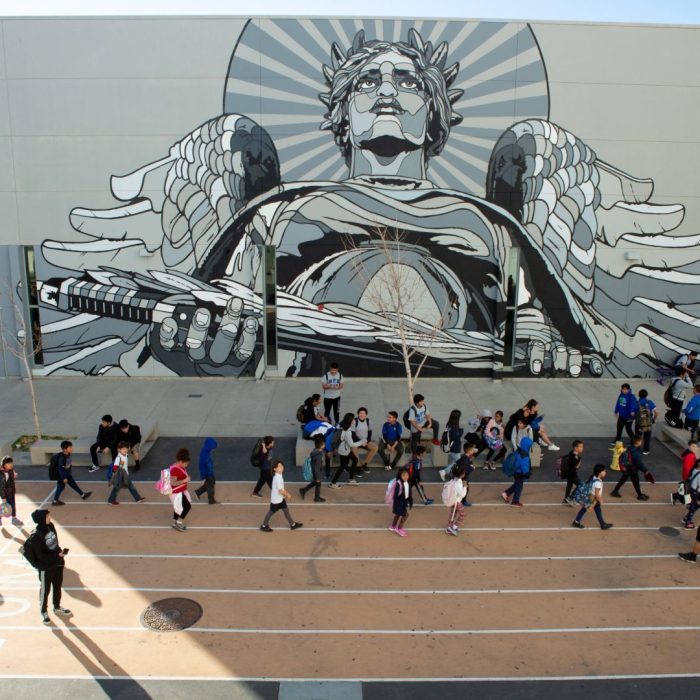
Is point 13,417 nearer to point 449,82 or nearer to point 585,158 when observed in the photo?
point 449,82

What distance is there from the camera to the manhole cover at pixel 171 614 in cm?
904

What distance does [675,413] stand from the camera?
1600 cm

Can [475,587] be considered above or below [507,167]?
below

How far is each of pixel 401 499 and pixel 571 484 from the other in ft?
11.9

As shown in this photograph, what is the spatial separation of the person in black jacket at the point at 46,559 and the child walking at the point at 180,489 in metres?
2.43

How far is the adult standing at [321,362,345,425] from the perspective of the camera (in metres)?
16.1

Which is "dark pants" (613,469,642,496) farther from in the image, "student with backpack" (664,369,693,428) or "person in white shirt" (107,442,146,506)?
"person in white shirt" (107,442,146,506)

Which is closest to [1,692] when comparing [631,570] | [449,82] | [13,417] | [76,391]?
[631,570]

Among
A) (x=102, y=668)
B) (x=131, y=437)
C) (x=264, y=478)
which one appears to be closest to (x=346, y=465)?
(x=264, y=478)

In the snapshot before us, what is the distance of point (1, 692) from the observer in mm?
7805

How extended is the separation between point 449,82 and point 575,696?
16.9m

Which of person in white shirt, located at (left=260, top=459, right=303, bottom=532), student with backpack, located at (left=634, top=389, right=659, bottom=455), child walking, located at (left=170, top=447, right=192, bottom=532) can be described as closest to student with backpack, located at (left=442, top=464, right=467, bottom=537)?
person in white shirt, located at (left=260, top=459, right=303, bottom=532)

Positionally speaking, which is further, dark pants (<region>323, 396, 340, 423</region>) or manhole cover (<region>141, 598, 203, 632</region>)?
dark pants (<region>323, 396, 340, 423</region>)

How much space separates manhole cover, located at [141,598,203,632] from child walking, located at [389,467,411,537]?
365 centimetres
